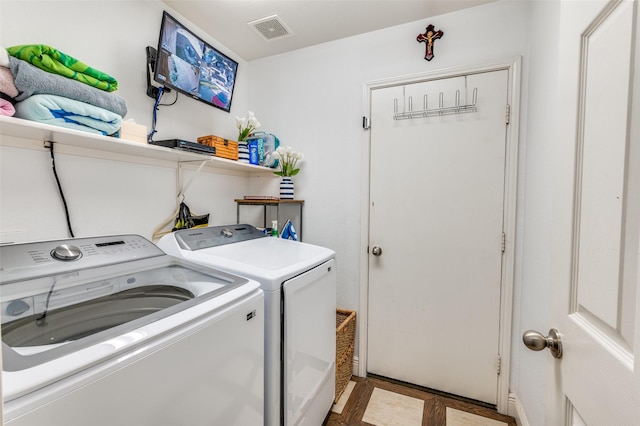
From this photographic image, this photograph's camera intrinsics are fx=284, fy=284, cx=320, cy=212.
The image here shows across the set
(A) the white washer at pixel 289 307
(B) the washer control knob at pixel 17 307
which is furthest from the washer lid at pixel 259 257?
(B) the washer control knob at pixel 17 307

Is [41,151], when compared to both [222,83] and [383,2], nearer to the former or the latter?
[222,83]

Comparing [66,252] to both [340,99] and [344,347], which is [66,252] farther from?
[340,99]

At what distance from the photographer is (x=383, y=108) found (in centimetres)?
208

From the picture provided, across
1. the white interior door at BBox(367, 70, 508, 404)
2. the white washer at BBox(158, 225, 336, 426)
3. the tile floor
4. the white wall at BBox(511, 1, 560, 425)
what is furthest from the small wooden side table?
the white wall at BBox(511, 1, 560, 425)

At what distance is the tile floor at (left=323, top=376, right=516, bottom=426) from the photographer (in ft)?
5.71

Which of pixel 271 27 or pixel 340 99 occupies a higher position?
pixel 271 27

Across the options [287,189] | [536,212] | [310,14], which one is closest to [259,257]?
[287,189]

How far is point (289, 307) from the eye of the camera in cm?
124

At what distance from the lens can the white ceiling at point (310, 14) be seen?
1804 millimetres

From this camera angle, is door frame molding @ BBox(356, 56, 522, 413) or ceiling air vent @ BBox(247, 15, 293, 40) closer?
door frame molding @ BBox(356, 56, 522, 413)

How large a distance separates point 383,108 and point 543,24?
947mm

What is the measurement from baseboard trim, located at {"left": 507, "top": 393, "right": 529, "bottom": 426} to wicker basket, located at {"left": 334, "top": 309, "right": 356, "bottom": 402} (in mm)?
1039

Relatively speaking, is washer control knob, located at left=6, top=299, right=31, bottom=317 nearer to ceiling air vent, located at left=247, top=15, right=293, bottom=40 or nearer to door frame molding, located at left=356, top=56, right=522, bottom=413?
ceiling air vent, located at left=247, top=15, right=293, bottom=40

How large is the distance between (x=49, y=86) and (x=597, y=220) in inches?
67.6
